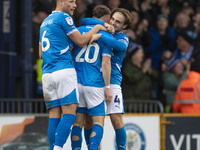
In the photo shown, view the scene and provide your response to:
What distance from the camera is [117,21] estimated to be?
6.94 metres

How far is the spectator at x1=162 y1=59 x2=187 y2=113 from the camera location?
10.5 m

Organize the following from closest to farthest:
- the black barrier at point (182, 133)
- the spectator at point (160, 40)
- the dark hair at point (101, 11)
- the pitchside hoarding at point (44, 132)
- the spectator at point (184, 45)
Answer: the dark hair at point (101, 11) < the pitchside hoarding at point (44, 132) < the black barrier at point (182, 133) < the spectator at point (160, 40) < the spectator at point (184, 45)

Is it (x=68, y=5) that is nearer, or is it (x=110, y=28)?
(x=68, y=5)

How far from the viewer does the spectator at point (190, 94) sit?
32.6ft

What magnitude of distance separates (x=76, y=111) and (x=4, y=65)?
4382 millimetres

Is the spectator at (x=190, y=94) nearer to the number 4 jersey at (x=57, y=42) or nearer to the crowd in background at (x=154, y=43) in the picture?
the crowd in background at (x=154, y=43)

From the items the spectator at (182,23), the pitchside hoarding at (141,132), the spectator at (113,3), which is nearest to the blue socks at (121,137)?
the pitchside hoarding at (141,132)

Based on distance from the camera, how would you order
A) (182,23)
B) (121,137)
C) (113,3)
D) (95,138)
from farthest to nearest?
(182,23) → (113,3) → (121,137) → (95,138)

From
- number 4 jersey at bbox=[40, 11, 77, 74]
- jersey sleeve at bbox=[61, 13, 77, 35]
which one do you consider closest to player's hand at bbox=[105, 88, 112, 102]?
number 4 jersey at bbox=[40, 11, 77, 74]

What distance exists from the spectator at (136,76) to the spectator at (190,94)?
65cm

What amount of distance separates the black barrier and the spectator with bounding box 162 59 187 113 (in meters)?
0.70

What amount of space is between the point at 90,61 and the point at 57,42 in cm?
55

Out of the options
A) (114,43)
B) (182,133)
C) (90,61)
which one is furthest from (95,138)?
(182,133)

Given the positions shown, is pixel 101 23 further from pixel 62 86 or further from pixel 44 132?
pixel 44 132
